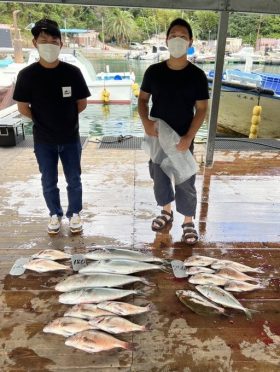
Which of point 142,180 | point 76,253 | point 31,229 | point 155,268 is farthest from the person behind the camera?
point 142,180

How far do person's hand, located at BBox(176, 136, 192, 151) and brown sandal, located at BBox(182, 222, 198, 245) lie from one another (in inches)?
26.1

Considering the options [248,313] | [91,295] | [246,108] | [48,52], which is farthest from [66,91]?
[246,108]

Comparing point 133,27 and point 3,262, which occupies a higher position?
point 133,27

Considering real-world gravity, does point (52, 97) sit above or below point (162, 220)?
above

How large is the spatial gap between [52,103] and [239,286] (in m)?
1.82

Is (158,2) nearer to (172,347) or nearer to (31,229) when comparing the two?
(31,229)

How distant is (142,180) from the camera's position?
13.1 feet

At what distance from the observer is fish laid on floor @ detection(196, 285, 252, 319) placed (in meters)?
1.92

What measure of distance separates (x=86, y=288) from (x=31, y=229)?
1.11m

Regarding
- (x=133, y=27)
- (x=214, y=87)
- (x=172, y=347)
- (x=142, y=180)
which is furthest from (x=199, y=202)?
(x=133, y=27)

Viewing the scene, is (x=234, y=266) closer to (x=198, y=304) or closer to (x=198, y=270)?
(x=198, y=270)

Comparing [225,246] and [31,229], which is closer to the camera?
[225,246]

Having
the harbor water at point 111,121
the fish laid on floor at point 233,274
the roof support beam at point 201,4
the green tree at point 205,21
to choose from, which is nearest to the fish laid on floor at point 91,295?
the fish laid on floor at point 233,274

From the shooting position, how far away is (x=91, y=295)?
1927 mm
